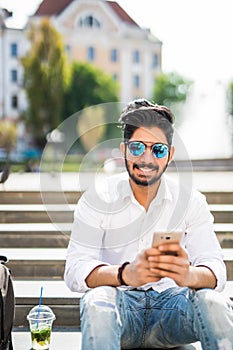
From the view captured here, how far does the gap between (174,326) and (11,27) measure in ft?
157

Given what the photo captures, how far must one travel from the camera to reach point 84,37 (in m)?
48.9

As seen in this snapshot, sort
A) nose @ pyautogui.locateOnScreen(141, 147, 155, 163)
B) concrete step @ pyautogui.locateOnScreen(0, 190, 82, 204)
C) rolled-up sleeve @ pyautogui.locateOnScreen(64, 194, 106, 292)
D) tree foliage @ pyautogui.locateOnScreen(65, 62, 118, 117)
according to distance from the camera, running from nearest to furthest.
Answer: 1. rolled-up sleeve @ pyautogui.locateOnScreen(64, 194, 106, 292)
2. nose @ pyautogui.locateOnScreen(141, 147, 155, 163)
3. concrete step @ pyautogui.locateOnScreen(0, 190, 82, 204)
4. tree foliage @ pyautogui.locateOnScreen(65, 62, 118, 117)

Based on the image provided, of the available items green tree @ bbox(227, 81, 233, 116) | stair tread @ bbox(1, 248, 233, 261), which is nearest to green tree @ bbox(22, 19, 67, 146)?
green tree @ bbox(227, 81, 233, 116)

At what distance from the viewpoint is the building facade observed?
157 feet

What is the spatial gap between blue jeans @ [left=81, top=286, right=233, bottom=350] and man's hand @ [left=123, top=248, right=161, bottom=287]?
0.36ft

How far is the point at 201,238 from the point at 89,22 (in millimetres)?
48752

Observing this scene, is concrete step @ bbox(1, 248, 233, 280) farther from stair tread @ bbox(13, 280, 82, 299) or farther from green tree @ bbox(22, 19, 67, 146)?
green tree @ bbox(22, 19, 67, 146)

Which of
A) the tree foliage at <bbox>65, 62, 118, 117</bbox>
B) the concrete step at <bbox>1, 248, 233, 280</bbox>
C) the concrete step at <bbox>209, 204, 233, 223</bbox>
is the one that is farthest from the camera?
the tree foliage at <bbox>65, 62, 118, 117</bbox>

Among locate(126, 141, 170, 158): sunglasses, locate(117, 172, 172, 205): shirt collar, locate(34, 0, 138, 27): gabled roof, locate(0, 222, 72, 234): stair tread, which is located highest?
locate(34, 0, 138, 27): gabled roof

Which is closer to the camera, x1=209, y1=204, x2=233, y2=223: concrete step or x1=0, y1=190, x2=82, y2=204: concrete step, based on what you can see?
x1=209, y1=204, x2=233, y2=223: concrete step

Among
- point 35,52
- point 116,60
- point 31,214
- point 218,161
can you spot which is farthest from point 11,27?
point 31,214

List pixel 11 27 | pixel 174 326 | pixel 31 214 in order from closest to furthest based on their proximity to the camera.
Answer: pixel 174 326, pixel 31 214, pixel 11 27

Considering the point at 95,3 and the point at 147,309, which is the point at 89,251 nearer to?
the point at 147,309

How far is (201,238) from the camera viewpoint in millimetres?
2479
